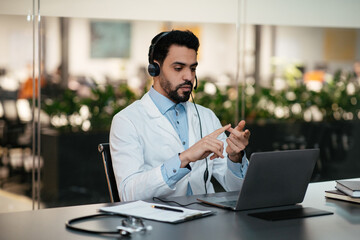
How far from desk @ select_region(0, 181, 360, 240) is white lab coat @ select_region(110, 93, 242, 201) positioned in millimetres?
402

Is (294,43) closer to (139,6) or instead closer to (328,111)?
(328,111)

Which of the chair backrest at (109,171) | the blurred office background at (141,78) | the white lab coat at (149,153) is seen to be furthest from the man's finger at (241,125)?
the blurred office background at (141,78)

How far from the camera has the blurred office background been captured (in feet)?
15.4

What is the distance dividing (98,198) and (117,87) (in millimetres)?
947

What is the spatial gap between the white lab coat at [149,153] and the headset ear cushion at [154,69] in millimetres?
131

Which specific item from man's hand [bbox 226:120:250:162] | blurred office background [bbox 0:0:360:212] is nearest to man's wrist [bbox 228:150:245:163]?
man's hand [bbox 226:120:250:162]

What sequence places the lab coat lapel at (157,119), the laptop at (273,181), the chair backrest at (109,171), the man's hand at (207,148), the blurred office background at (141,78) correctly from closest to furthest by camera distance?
the laptop at (273,181)
the man's hand at (207,148)
the chair backrest at (109,171)
the lab coat lapel at (157,119)
the blurred office background at (141,78)

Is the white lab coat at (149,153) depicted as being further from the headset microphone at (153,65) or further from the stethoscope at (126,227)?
the stethoscope at (126,227)

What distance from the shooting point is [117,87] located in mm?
5020

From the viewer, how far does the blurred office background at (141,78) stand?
4.69m

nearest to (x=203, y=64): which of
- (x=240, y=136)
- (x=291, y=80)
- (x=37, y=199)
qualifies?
(x=291, y=80)

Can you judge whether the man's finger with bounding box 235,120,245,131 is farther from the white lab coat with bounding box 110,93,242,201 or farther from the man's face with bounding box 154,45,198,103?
the man's face with bounding box 154,45,198,103

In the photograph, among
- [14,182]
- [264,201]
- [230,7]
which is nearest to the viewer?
[264,201]

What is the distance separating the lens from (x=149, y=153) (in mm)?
3020
